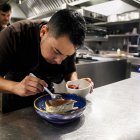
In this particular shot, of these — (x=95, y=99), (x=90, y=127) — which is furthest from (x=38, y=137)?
(x=95, y=99)

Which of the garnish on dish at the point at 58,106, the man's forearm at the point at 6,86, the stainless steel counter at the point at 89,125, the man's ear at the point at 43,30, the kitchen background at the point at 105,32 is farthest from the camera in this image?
the kitchen background at the point at 105,32

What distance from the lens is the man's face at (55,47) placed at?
2.96 feet

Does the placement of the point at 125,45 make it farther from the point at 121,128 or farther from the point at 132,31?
the point at 121,128

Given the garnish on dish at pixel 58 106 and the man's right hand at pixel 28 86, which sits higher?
the man's right hand at pixel 28 86

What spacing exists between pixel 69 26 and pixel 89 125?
474 mm

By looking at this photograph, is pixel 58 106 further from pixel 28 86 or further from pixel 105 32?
pixel 105 32

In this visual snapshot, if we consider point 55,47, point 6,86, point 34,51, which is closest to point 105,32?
point 34,51

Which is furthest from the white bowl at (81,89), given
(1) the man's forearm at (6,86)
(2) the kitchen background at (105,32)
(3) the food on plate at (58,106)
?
(2) the kitchen background at (105,32)

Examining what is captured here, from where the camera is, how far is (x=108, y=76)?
265 centimetres

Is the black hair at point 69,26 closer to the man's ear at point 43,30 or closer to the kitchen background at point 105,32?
the man's ear at point 43,30

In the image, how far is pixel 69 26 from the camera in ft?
2.88

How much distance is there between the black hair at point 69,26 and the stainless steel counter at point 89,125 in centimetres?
38

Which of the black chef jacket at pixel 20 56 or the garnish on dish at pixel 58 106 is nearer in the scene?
the garnish on dish at pixel 58 106

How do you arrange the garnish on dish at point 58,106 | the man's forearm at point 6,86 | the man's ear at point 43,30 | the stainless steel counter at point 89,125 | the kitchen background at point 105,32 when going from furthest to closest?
the kitchen background at point 105,32 < the man's ear at point 43,30 < the man's forearm at point 6,86 < the garnish on dish at point 58,106 < the stainless steel counter at point 89,125
